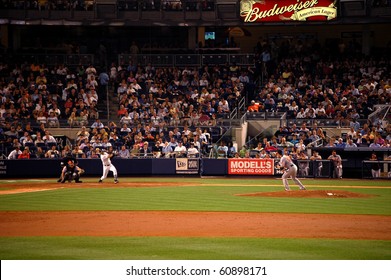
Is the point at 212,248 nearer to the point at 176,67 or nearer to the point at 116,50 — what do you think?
the point at 176,67

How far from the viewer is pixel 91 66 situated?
149 ft

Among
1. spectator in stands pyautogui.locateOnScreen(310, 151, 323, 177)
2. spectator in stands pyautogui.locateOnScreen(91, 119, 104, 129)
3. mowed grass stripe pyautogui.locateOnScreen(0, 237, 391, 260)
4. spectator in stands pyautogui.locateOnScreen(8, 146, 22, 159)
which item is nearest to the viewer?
mowed grass stripe pyautogui.locateOnScreen(0, 237, 391, 260)

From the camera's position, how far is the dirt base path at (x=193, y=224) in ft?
57.6

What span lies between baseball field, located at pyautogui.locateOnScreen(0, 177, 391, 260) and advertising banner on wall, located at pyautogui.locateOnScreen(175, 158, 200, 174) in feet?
19.4

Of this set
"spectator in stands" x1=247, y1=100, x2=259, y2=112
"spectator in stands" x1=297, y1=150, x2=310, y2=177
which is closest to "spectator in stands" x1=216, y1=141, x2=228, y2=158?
"spectator in stands" x1=297, y1=150, x2=310, y2=177

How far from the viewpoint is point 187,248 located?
15.4 metres

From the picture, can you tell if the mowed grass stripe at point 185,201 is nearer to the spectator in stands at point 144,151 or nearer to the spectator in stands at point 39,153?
the spectator in stands at point 39,153

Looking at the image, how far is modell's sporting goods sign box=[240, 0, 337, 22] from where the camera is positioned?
152 feet

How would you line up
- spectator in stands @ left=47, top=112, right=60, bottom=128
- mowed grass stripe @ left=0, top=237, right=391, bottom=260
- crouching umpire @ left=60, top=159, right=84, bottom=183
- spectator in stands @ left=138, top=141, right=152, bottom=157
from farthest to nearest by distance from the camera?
spectator in stands @ left=47, top=112, right=60, bottom=128, spectator in stands @ left=138, top=141, right=152, bottom=157, crouching umpire @ left=60, top=159, right=84, bottom=183, mowed grass stripe @ left=0, top=237, right=391, bottom=260

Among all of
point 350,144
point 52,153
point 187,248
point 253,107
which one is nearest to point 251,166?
point 350,144

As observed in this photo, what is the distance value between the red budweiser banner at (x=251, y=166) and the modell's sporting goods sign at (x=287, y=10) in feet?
45.1

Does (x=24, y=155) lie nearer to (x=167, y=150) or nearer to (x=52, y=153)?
(x=52, y=153)

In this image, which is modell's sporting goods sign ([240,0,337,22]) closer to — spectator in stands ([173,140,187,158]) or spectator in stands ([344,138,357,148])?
spectator in stands ([344,138,357,148])

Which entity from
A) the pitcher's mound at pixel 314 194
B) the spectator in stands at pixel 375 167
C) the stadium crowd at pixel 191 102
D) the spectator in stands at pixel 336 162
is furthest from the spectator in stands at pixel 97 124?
the pitcher's mound at pixel 314 194
